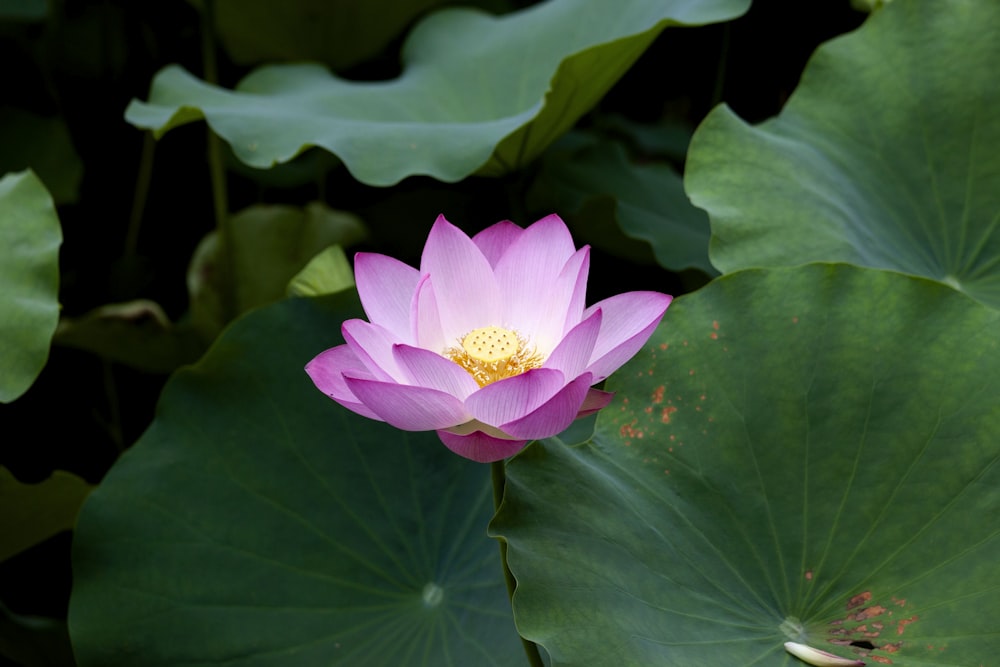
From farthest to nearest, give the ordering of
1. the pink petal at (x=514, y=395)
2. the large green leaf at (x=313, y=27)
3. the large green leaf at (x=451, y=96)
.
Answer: the large green leaf at (x=313, y=27) < the large green leaf at (x=451, y=96) < the pink petal at (x=514, y=395)

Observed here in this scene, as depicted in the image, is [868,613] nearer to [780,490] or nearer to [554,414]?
[780,490]

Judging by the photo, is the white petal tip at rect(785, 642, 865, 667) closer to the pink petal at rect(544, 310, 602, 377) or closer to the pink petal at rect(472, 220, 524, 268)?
the pink petal at rect(544, 310, 602, 377)

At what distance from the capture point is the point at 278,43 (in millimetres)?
1712

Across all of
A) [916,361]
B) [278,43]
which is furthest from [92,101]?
[916,361]

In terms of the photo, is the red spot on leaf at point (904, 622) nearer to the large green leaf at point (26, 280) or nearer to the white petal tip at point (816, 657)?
the white petal tip at point (816, 657)

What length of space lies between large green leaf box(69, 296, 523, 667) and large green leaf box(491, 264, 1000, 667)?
18cm

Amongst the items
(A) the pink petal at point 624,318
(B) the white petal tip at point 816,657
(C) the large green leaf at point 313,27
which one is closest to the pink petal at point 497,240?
(A) the pink petal at point 624,318

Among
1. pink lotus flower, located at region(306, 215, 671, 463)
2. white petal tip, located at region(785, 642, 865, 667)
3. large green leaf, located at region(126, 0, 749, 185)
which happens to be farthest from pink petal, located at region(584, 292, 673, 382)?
large green leaf, located at region(126, 0, 749, 185)

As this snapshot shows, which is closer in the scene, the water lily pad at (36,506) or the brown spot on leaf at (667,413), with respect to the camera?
the brown spot on leaf at (667,413)

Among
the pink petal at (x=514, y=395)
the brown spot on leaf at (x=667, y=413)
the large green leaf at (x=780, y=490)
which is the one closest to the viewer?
the pink petal at (x=514, y=395)

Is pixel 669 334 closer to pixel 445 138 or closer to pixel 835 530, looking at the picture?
pixel 835 530

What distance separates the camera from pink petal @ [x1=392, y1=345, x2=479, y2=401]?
61 cm

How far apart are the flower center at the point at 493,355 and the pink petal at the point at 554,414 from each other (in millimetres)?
101

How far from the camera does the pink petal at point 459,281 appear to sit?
749 millimetres
